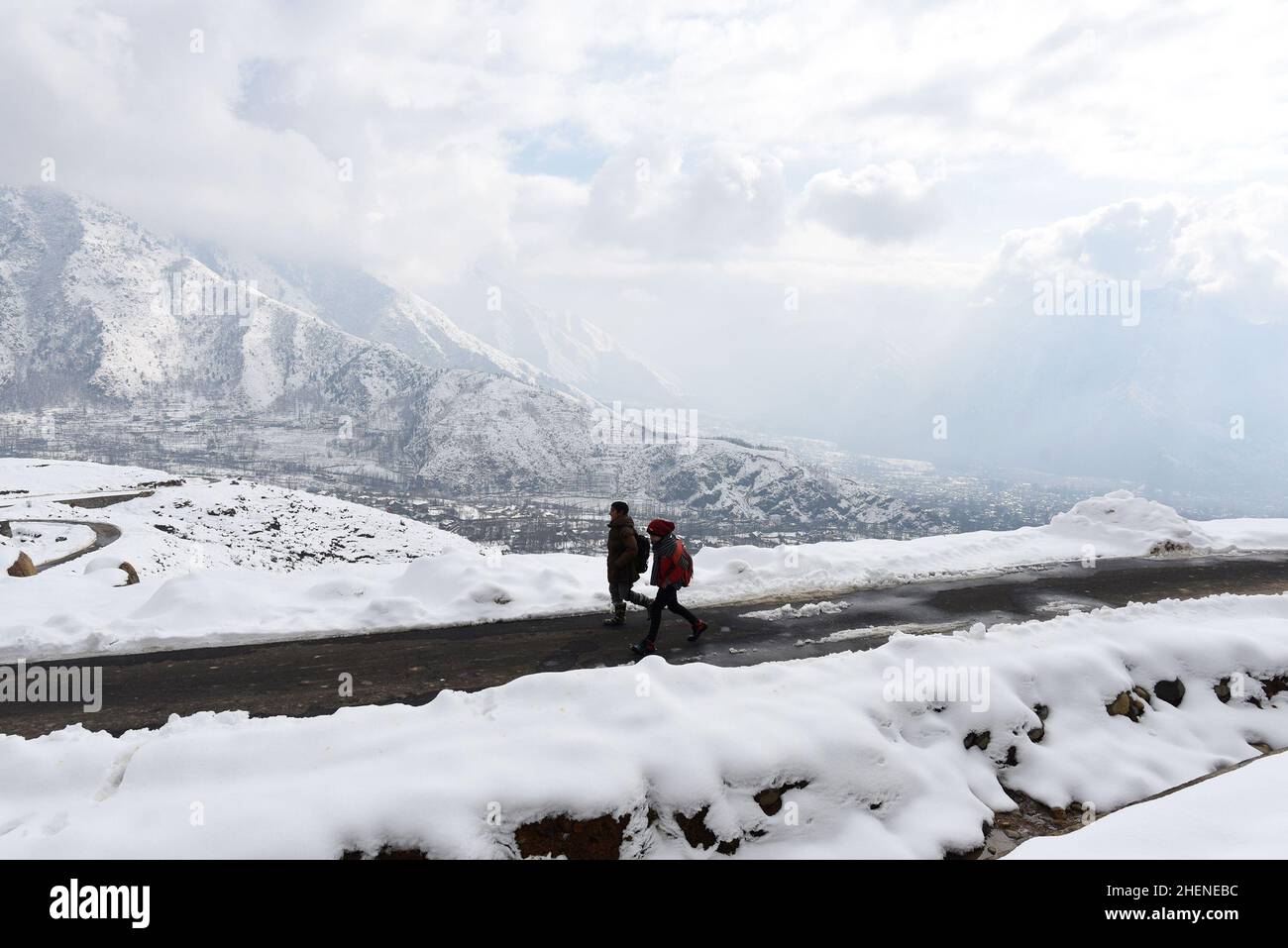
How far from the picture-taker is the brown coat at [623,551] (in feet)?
40.7

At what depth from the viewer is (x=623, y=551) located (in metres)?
12.5

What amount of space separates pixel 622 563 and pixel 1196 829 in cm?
881

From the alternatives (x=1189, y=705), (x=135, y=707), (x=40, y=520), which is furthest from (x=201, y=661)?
(x=40, y=520)

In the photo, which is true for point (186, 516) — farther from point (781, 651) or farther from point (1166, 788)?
point (1166, 788)

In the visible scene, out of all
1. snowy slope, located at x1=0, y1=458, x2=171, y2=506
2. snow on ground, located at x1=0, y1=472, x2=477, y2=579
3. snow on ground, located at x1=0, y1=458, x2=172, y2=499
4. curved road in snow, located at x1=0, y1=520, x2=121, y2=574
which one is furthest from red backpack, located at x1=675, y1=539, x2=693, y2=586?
snow on ground, located at x1=0, y1=458, x2=172, y2=499

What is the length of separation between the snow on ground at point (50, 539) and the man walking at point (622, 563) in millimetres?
45601

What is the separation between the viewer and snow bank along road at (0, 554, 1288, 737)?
352 inches

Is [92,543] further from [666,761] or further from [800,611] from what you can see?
[666,761]

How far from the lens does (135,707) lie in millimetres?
8766

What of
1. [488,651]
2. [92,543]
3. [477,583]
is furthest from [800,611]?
[92,543]

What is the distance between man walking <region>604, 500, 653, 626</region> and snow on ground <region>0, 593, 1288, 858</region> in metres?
3.92

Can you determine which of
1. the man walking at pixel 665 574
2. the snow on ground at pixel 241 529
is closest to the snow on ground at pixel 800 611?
the man walking at pixel 665 574

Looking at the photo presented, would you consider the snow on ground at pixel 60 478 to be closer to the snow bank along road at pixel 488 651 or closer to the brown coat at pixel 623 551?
the snow bank along road at pixel 488 651

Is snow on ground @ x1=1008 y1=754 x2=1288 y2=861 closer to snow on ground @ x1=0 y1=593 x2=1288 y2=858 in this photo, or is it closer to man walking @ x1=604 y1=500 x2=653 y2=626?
snow on ground @ x1=0 y1=593 x2=1288 y2=858
